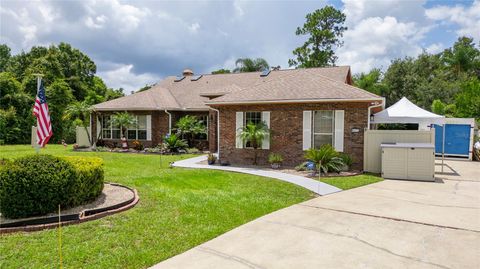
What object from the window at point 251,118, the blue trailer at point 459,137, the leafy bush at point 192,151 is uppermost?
the window at point 251,118

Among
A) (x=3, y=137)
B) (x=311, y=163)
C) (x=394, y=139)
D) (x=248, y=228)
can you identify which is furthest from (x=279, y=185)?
(x=3, y=137)

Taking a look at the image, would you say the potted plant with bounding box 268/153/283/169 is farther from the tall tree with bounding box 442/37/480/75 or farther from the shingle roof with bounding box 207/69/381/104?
the tall tree with bounding box 442/37/480/75

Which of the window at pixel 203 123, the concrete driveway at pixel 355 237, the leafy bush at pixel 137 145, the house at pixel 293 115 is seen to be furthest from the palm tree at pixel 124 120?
the concrete driveway at pixel 355 237

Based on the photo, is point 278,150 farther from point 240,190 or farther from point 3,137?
point 3,137

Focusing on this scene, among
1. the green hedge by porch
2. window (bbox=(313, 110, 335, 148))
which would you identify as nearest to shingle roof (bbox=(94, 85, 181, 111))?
window (bbox=(313, 110, 335, 148))

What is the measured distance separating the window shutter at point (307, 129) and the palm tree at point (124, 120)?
1151 centimetres

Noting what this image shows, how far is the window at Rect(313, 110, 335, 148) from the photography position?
13.0 meters

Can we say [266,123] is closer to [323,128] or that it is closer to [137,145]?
[323,128]

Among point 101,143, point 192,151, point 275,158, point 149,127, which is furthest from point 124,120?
point 275,158

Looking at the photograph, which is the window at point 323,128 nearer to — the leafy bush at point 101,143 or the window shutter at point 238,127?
the window shutter at point 238,127

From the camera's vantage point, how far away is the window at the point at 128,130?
20.5 metres

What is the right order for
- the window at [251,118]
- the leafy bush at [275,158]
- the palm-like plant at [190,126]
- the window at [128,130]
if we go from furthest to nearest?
the window at [128,130], the palm-like plant at [190,126], the window at [251,118], the leafy bush at [275,158]

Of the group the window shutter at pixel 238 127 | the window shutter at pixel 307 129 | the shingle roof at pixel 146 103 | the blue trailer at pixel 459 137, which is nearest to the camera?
the window shutter at pixel 307 129

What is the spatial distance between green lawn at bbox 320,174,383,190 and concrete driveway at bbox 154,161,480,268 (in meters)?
1.54
